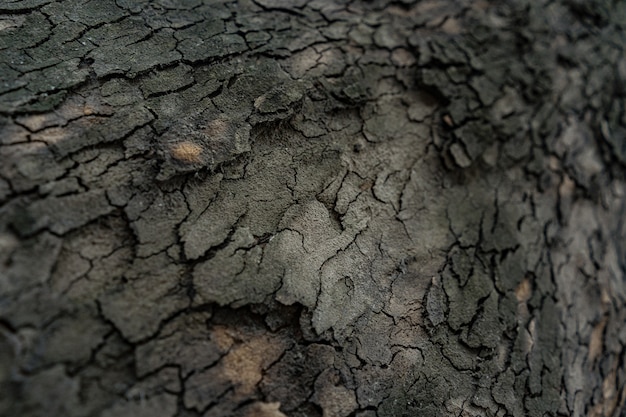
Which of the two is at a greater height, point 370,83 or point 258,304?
point 370,83

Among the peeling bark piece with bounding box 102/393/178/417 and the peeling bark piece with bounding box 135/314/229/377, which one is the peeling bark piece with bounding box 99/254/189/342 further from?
the peeling bark piece with bounding box 102/393/178/417

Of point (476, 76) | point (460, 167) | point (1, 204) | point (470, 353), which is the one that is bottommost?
point (470, 353)

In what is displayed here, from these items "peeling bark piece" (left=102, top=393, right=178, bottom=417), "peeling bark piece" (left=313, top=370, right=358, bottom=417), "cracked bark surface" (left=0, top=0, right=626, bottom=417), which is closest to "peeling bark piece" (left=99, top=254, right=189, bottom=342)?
"cracked bark surface" (left=0, top=0, right=626, bottom=417)

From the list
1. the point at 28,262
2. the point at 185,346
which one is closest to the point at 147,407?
the point at 185,346

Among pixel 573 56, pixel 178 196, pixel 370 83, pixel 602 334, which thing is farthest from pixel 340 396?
pixel 573 56

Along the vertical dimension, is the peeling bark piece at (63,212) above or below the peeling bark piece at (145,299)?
above

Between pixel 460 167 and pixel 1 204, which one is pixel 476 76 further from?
pixel 1 204

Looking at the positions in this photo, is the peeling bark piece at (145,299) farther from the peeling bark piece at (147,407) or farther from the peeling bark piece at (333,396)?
the peeling bark piece at (333,396)

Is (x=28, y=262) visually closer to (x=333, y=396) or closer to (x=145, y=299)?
(x=145, y=299)

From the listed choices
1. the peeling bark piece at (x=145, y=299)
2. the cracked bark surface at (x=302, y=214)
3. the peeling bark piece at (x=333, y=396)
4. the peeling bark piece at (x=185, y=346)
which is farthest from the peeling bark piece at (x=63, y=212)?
the peeling bark piece at (x=333, y=396)
